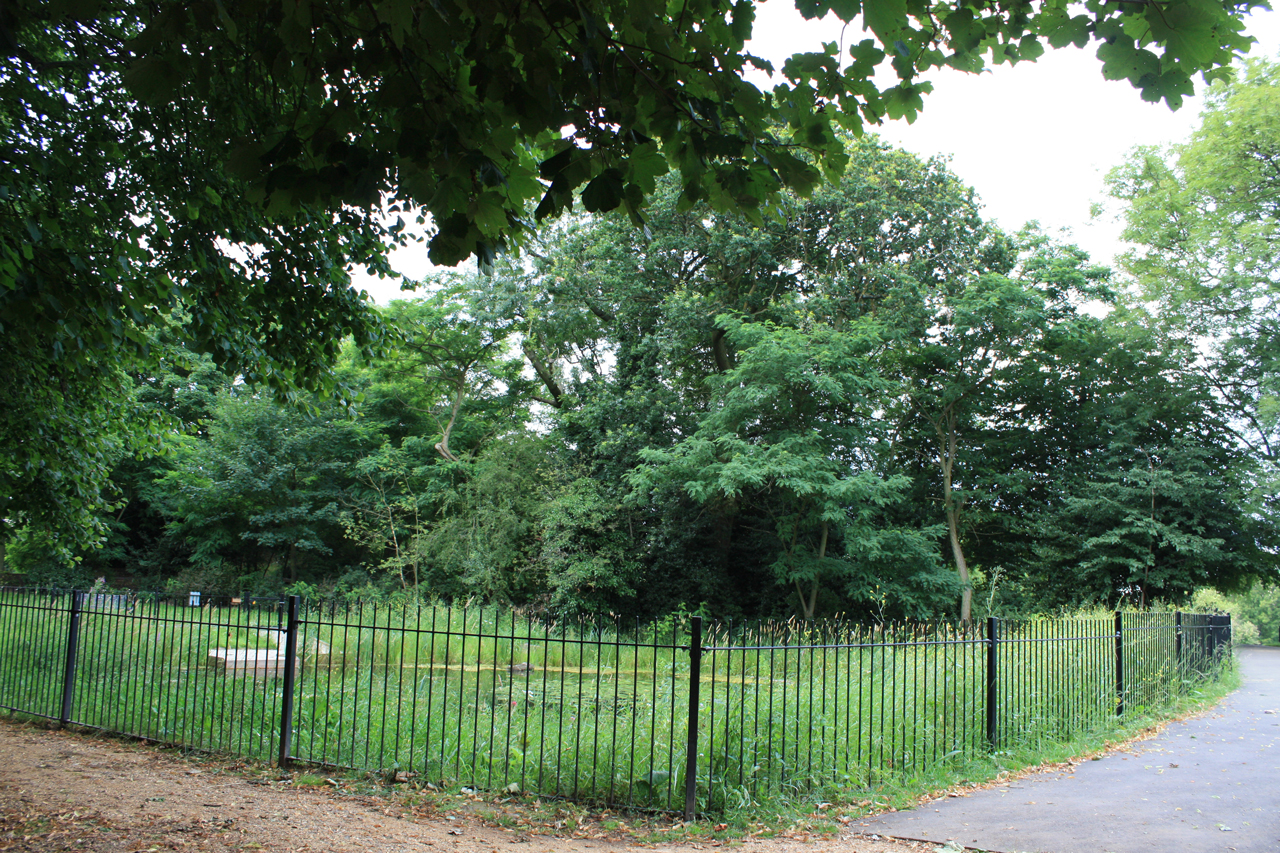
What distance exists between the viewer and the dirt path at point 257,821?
4.32m

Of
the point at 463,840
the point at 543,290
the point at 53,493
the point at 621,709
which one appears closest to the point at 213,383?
the point at 543,290

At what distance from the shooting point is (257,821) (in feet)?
15.3

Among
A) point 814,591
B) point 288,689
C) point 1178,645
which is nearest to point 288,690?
point 288,689

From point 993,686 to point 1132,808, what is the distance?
1.54 metres

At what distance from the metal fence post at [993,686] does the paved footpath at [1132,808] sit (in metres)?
0.52

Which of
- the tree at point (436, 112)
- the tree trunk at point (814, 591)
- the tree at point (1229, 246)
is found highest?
the tree at point (1229, 246)

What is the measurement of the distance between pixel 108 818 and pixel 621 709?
4.24 meters

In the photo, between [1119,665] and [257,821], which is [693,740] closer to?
[257,821]

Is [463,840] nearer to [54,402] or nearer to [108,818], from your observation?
[108,818]

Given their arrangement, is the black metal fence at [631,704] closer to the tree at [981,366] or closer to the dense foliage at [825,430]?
the dense foliage at [825,430]

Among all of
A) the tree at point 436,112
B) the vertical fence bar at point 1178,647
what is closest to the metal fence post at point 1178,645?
the vertical fence bar at point 1178,647

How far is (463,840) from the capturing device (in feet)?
14.8

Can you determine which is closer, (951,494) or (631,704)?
(631,704)

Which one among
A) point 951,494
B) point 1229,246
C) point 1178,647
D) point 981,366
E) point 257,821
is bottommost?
point 257,821
